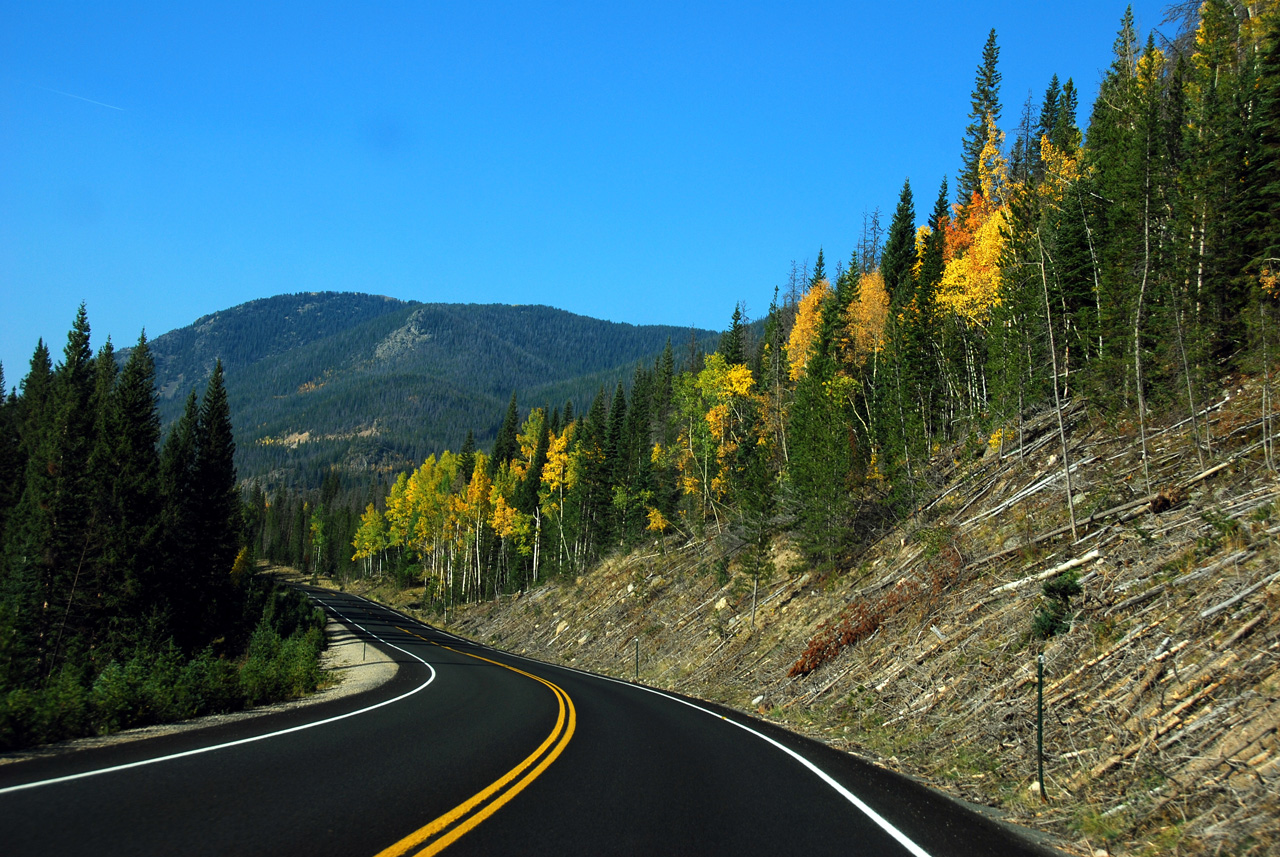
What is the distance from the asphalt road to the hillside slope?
155cm

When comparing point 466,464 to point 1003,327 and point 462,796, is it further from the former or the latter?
point 462,796

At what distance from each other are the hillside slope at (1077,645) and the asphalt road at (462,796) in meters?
1.55

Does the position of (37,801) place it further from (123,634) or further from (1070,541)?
(123,634)

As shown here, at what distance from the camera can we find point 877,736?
13.7m

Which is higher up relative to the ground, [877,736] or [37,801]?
[37,801]

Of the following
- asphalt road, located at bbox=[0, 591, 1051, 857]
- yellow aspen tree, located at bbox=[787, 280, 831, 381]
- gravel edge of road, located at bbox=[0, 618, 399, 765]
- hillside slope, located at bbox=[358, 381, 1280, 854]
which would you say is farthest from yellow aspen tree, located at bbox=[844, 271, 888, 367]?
asphalt road, located at bbox=[0, 591, 1051, 857]

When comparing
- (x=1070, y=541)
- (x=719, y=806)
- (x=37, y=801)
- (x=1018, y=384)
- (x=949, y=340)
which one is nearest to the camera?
(x=37, y=801)

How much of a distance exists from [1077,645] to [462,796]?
383 inches

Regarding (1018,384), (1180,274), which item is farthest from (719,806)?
(1018,384)

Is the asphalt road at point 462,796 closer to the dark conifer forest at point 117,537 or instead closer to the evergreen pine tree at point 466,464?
the dark conifer forest at point 117,537

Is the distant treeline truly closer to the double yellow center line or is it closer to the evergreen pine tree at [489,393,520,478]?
the double yellow center line

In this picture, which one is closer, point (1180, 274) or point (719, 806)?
point (719, 806)

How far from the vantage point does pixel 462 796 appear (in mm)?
6816

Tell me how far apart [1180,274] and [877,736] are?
45.8ft
